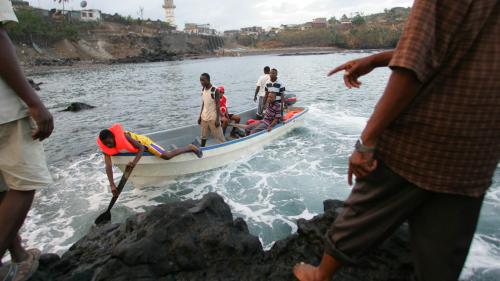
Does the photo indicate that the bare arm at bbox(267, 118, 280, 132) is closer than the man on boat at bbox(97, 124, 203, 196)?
No

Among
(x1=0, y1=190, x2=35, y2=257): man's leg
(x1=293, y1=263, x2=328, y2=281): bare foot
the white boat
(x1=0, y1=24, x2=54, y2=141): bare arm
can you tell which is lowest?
the white boat

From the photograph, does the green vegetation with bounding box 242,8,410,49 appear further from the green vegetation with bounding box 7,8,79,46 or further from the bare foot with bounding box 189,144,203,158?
the bare foot with bounding box 189,144,203,158

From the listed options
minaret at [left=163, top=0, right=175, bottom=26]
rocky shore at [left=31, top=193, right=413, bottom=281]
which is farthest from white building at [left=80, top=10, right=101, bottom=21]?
rocky shore at [left=31, top=193, right=413, bottom=281]

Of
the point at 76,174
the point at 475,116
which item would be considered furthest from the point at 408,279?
the point at 76,174

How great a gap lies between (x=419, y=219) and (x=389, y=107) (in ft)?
2.20

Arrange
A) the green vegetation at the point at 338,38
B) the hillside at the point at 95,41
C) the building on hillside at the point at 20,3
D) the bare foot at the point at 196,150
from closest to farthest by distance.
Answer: the bare foot at the point at 196,150 < the hillside at the point at 95,41 < the building on hillside at the point at 20,3 < the green vegetation at the point at 338,38

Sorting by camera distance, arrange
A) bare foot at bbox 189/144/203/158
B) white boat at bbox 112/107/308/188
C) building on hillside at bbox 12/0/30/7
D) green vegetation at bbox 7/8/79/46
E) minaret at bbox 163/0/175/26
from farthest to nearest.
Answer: minaret at bbox 163/0/175/26 < building on hillside at bbox 12/0/30/7 < green vegetation at bbox 7/8/79/46 < bare foot at bbox 189/144/203/158 < white boat at bbox 112/107/308/188

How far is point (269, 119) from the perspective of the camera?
10.1 meters

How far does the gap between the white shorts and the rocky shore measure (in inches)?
39.5

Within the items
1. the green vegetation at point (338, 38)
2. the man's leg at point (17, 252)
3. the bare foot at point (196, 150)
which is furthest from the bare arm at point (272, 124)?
the green vegetation at point (338, 38)

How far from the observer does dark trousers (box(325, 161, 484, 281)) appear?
1702 mm

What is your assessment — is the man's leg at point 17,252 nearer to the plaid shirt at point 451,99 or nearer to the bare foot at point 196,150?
the plaid shirt at point 451,99

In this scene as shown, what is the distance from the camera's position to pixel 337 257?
6.72 ft

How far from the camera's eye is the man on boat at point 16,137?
2.16m
